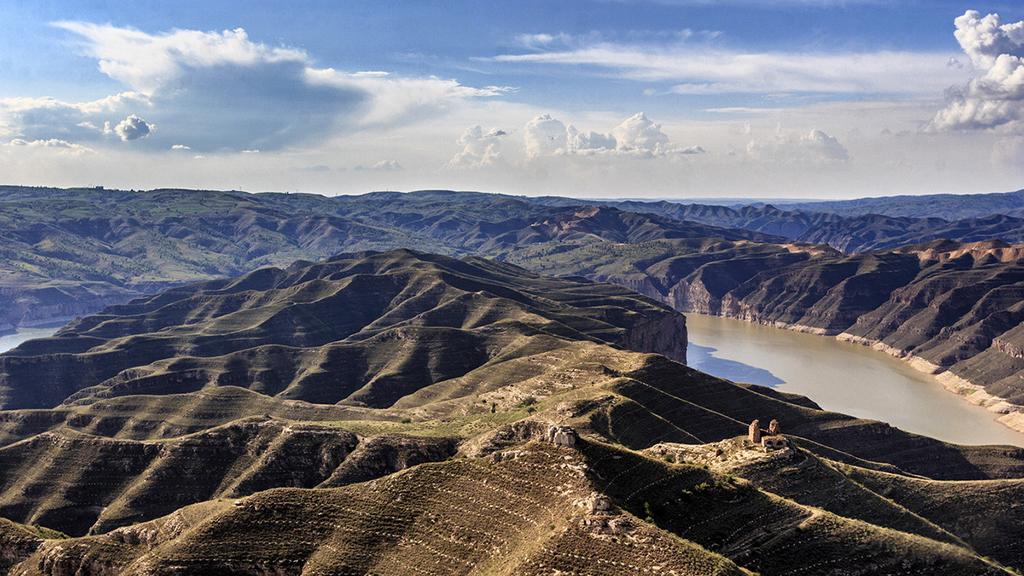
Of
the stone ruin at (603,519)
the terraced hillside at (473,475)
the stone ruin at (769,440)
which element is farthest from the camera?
the stone ruin at (769,440)

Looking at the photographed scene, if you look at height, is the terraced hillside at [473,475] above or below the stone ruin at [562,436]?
below

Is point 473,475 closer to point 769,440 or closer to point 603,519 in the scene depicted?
point 603,519

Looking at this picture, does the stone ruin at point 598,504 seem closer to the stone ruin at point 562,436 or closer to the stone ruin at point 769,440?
the stone ruin at point 562,436

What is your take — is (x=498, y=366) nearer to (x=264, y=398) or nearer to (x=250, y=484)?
(x=264, y=398)

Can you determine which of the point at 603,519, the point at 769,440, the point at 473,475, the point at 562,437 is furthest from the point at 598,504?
the point at 769,440

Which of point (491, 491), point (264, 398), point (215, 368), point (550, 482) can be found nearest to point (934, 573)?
point (550, 482)

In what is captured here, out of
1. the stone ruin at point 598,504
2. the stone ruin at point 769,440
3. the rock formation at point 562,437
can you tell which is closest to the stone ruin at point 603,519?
the stone ruin at point 598,504

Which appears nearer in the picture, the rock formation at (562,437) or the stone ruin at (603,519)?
the stone ruin at (603,519)
